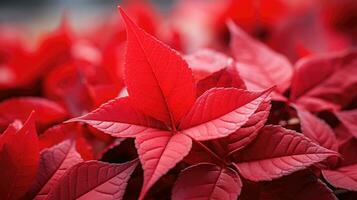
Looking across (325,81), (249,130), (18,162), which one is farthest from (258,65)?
(18,162)

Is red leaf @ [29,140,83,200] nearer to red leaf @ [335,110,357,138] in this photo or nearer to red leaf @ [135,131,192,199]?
red leaf @ [135,131,192,199]

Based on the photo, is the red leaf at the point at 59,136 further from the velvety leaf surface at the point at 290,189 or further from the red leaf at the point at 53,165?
the velvety leaf surface at the point at 290,189

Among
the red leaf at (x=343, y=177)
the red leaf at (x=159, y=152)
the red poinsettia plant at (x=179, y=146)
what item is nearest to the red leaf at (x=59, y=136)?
the red poinsettia plant at (x=179, y=146)

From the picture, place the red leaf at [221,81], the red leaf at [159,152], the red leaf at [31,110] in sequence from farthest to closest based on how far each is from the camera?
the red leaf at [31,110], the red leaf at [221,81], the red leaf at [159,152]

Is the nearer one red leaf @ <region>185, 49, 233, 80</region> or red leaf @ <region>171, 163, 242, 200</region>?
red leaf @ <region>171, 163, 242, 200</region>

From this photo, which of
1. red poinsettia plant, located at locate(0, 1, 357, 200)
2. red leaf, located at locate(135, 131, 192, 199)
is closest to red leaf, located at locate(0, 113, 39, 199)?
red poinsettia plant, located at locate(0, 1, 357, 200)

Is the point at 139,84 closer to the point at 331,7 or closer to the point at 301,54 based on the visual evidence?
the point at 301,54
